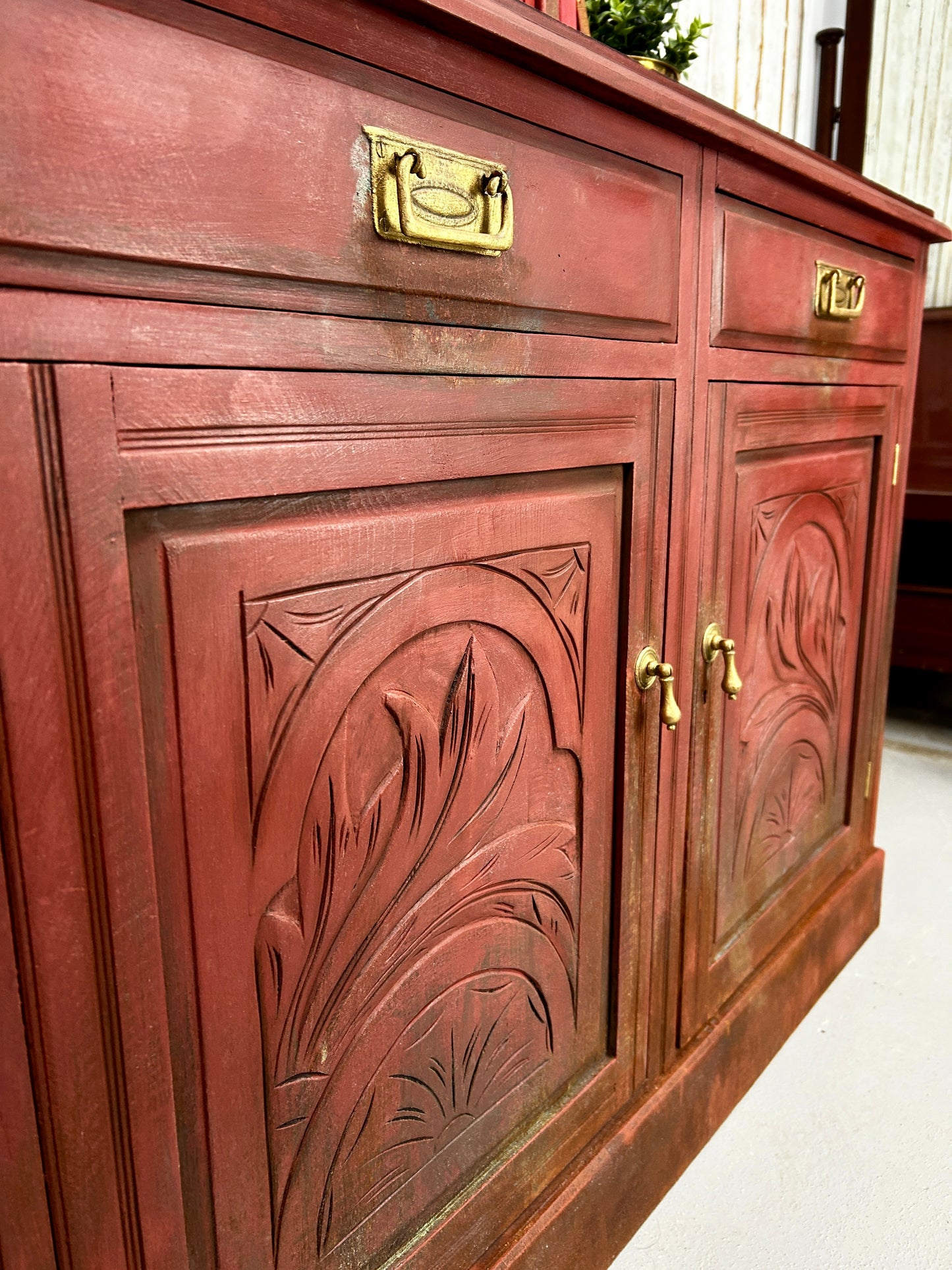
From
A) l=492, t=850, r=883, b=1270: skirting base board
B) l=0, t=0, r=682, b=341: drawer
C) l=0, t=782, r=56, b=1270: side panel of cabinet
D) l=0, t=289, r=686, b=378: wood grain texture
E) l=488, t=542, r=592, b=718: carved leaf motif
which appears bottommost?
l=492, t=850, r=883, b=1270: skirting base board

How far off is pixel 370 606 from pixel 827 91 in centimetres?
188

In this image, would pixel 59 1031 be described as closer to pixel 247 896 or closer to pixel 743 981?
pixel 247 896

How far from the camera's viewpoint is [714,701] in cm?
88

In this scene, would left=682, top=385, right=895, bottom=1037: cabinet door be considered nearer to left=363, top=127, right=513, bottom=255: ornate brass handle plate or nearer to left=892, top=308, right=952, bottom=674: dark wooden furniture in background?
left=363, top=127, right=513, bottom=255: ornate brass handle plate

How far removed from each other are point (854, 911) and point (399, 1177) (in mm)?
884

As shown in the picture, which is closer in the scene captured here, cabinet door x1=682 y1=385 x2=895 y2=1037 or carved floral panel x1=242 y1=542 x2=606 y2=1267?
carved floral panel x1=242 y1=542 x2=606 y2=1267

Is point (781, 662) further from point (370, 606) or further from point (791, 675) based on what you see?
point (370, 606)

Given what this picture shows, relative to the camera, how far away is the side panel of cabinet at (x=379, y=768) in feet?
1.47

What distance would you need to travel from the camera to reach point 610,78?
1.93ft

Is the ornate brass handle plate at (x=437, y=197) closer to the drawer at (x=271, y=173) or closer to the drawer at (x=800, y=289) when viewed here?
the drawer at (x=271, y=173)

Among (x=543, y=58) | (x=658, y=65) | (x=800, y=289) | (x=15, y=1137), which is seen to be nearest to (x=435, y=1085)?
(x=15, y=1137)

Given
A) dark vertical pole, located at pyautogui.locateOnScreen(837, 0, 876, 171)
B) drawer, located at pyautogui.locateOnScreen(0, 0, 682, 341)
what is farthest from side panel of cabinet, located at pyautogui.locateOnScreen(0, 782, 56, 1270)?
dark vertical pole, located at pyautogui.locateOnScreen(837, 0, 876, 171)

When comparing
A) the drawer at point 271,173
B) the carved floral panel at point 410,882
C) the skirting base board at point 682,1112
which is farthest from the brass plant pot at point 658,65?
the skirting base board at point 682,1112

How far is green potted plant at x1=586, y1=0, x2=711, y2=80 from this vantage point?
884 mm
